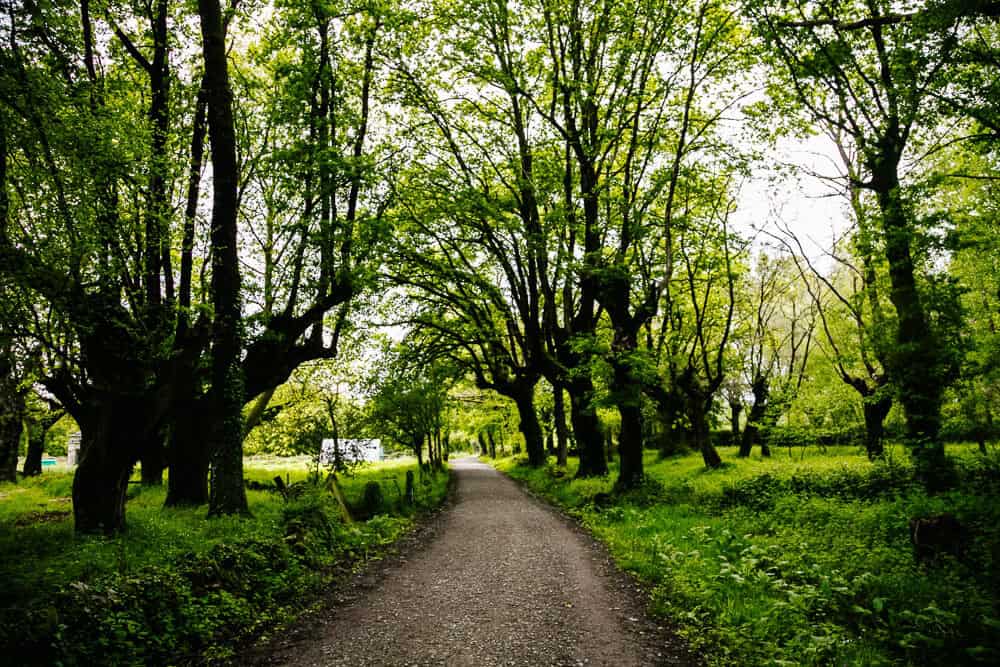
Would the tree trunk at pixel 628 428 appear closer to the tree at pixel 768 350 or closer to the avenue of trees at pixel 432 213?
the avenue of trees at pixel 432 213

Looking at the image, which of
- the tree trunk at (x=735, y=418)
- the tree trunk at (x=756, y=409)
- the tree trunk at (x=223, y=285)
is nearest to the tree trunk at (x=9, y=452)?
the tree trunk at (x=223, y=285)

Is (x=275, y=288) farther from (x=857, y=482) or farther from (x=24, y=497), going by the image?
(x=857, y=482)

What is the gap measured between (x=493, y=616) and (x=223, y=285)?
8.41 metres

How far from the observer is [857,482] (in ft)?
41.0

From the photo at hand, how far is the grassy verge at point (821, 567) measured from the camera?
520 centimetres

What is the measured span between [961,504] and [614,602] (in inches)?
236

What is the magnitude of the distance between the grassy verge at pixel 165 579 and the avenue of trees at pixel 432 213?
56.9 inches

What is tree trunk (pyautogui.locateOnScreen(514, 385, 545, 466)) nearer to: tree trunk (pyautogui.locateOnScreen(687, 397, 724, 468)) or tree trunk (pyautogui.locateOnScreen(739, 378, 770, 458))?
tree trunk (pyautogui.locateOnScreen(687, 397, 724, 468))

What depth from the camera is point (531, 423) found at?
28875 mm

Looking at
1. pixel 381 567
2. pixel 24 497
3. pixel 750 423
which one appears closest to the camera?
pixel 381 567

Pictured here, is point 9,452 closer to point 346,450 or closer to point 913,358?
point 346,450

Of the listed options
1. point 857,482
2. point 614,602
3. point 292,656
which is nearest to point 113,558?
point 292,656

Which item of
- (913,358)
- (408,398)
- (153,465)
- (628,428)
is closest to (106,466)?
(153,465)

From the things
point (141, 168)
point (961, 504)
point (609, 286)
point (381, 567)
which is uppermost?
point (141, 168)
